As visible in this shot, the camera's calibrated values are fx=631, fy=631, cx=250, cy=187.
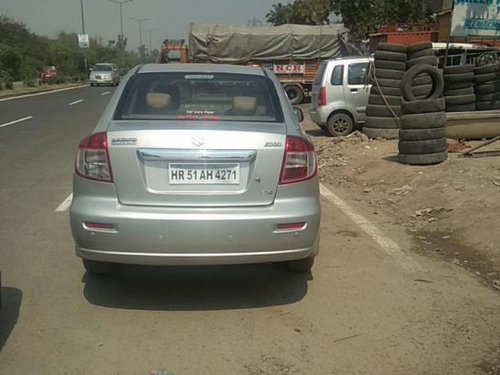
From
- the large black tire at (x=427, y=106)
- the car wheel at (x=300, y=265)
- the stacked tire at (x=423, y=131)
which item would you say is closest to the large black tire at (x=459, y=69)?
the stacked tire at (x=423, y=131)

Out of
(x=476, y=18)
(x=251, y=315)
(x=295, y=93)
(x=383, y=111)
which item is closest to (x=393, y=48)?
(x=383, y=111)

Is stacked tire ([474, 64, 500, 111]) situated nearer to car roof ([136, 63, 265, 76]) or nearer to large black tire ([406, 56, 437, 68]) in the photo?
large black tire ([406, 56, 437, 68])

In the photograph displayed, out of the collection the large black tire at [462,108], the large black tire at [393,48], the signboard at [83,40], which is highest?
the large black tire at [393,48]

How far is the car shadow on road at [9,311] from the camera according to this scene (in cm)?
393

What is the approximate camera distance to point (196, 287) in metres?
4.79

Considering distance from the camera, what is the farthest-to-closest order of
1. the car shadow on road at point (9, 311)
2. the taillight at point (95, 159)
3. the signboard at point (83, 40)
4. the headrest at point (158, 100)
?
1. the signboard at point (83, 40)
2. the headrest at point (158, 100)
3. the taillight at point (95, 159)
4. the car shadow on road at point (9, 311)

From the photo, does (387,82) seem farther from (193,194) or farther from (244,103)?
(193,194)

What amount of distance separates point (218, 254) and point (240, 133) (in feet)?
2.60

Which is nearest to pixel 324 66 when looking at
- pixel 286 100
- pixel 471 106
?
pixel 471 106

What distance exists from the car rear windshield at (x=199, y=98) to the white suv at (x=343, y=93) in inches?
375

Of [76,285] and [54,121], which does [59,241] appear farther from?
[54,121]

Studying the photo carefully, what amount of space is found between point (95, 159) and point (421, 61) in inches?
366

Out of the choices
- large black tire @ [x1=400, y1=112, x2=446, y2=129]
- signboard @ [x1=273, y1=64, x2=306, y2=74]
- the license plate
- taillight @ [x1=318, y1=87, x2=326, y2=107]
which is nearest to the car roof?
the license plate

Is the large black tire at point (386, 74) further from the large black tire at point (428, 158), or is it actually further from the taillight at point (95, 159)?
the taillight at point (95, 159)
